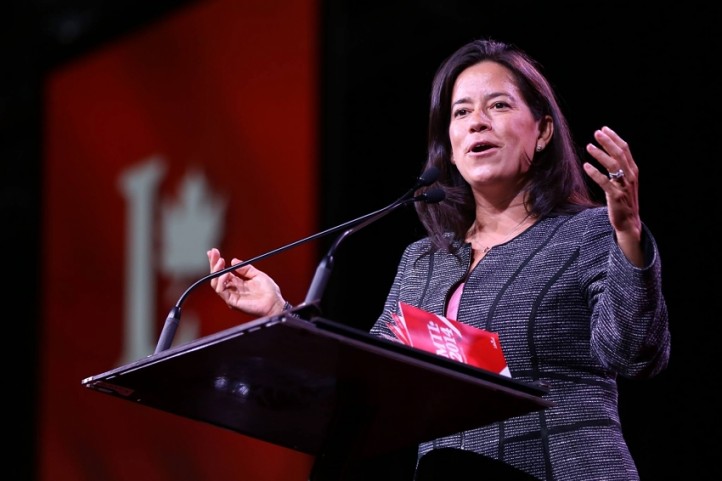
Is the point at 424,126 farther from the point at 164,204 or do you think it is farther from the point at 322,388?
the point at 322,388

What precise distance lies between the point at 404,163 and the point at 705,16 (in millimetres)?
1153

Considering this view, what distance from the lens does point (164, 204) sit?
161 inches

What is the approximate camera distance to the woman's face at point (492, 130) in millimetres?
2059

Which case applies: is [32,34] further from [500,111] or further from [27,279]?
[500,111]

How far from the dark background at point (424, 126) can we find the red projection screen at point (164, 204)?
0.14 metres

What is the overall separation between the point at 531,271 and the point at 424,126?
1718 mm

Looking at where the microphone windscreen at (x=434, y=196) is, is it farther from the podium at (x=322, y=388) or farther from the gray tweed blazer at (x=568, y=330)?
the podium at (x=322, y=388)

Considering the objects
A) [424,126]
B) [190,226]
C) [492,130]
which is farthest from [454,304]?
[190,226]

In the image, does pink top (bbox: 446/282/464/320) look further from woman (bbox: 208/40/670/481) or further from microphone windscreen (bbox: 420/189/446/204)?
microphone windscreen (bbox: 420/189/446/204)

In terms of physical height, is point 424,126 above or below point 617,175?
above

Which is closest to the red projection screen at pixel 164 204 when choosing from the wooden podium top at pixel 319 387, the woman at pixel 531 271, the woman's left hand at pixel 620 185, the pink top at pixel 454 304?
the woman at pixel 531 271

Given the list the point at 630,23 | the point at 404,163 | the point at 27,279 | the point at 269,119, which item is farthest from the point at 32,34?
the point at 630,23

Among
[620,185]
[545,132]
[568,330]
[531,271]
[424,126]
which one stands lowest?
[568,330]

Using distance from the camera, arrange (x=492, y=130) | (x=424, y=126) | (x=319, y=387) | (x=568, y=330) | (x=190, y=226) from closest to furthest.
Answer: (x=319, y=387)
(x=568, y=330)
(x=492, y=130)
(x=424, y=126)
(x=190, y=226)
